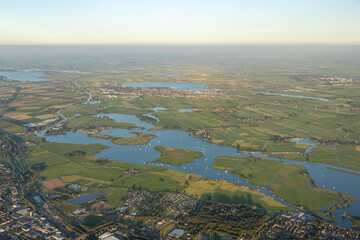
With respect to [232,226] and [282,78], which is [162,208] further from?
[282,78]

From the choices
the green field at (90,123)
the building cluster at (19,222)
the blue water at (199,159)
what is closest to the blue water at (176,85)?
the green field at (90,123)

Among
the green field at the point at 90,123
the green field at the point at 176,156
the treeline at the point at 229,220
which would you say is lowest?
the treeline at the point at 229,220

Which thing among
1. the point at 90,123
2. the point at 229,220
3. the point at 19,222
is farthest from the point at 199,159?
the point at 90,123

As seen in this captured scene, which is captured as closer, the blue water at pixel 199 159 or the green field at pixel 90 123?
the blue water at pixel 199 159

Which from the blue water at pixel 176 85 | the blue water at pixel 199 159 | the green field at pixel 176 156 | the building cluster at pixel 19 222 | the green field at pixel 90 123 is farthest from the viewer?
Result: the blue water at pixel 176 85

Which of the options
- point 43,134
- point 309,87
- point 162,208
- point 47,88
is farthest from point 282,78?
point 162,208

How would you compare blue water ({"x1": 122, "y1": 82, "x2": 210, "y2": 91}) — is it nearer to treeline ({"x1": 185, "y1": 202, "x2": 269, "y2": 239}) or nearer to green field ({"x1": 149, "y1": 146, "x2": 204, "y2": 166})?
green field ({"x1": 149, "y1": 146, "x2": 204, "y2": 166})

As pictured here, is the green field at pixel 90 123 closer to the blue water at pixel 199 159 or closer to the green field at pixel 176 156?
the blue water at pixel 199 159

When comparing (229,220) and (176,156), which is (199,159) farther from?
(229,220)

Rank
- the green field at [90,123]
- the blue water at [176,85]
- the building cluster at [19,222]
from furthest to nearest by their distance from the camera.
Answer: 1. the blue water at [176,85]
2. the green field at [90,123]
3. the building cluster at [19,222]
